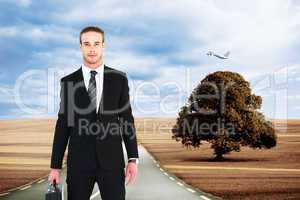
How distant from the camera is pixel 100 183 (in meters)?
6.61

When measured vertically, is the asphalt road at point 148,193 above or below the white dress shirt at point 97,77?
below

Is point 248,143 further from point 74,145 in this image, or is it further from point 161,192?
point 74,145

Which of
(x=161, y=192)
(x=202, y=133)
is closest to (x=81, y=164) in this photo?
(x=161, y=192)

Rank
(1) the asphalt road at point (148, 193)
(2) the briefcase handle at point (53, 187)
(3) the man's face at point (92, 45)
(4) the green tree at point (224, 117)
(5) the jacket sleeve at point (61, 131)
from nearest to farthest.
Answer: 1. (3) the man's face at point (92, 45)
2. (5) the jacket sleeve at point (61, 131)
3. (2) the briefcase handle at point (53, 187)
4. (1) the asphalt road at point (148, 193)
5. (4) the green tree at point (224, 117)

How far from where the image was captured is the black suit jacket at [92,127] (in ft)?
21.7

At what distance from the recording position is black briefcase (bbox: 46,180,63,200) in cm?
668

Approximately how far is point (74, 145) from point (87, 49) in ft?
3.95

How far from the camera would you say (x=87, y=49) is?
654 cm

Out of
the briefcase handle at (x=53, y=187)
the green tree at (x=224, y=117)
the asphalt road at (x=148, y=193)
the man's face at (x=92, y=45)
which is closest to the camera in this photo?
the man's face at (x=92, y=45)

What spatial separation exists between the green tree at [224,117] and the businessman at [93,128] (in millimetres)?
41862

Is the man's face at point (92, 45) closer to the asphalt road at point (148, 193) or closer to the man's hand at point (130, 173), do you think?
the man's hand at point (130, 173)

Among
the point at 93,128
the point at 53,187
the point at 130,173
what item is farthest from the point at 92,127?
Answer: the point at 53,187

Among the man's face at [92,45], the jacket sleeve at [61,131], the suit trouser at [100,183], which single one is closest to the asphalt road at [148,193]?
the jacket sleeve at [61,131]

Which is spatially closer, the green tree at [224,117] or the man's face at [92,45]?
the man's face at [92,45]
